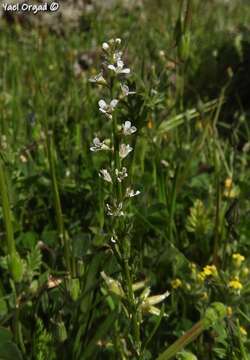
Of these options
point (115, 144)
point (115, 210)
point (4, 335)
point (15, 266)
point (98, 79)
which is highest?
point (98, 79)

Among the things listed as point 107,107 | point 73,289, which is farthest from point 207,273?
point 107,107

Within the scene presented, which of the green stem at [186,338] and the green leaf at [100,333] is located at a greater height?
the green stem at [186,338]

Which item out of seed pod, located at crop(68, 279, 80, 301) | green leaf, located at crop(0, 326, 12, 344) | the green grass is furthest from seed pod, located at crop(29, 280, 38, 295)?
green leaf, located at crop(0, 326, 12, 344)

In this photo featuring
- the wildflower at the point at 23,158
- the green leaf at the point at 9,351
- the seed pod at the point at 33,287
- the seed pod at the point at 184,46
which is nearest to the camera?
the green leaf at the point at 9,351

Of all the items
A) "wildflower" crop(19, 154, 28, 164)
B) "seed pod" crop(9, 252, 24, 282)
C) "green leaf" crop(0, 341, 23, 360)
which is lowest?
"green leaf" crop(0, 341, 23, 360)

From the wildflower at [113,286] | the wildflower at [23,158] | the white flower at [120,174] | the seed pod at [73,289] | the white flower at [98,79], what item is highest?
the white flower at [98,79]

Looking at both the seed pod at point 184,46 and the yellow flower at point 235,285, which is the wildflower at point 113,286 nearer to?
the yellow flower at point 235,285

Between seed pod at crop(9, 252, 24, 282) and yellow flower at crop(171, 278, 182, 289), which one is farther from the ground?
seed pod at crop(9, 252, 24, 282)

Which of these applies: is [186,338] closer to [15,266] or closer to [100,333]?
[100,333]

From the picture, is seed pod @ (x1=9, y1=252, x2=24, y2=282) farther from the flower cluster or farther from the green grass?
the flower cluster

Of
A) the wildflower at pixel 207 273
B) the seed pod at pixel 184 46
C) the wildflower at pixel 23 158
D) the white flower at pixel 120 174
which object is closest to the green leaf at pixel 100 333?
the white flower at pixel 120 174

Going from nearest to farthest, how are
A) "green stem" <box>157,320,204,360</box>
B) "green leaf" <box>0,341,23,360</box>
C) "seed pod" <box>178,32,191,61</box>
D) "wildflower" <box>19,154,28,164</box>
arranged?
"green stem" <box>157,320,204,360</box>
"green leaf" <box>0,341,23,360</box>
"seed pod" <box>178,32,191,61</box>
"wildflower" <box>19,154,28,164</box>

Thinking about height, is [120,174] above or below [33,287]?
above
